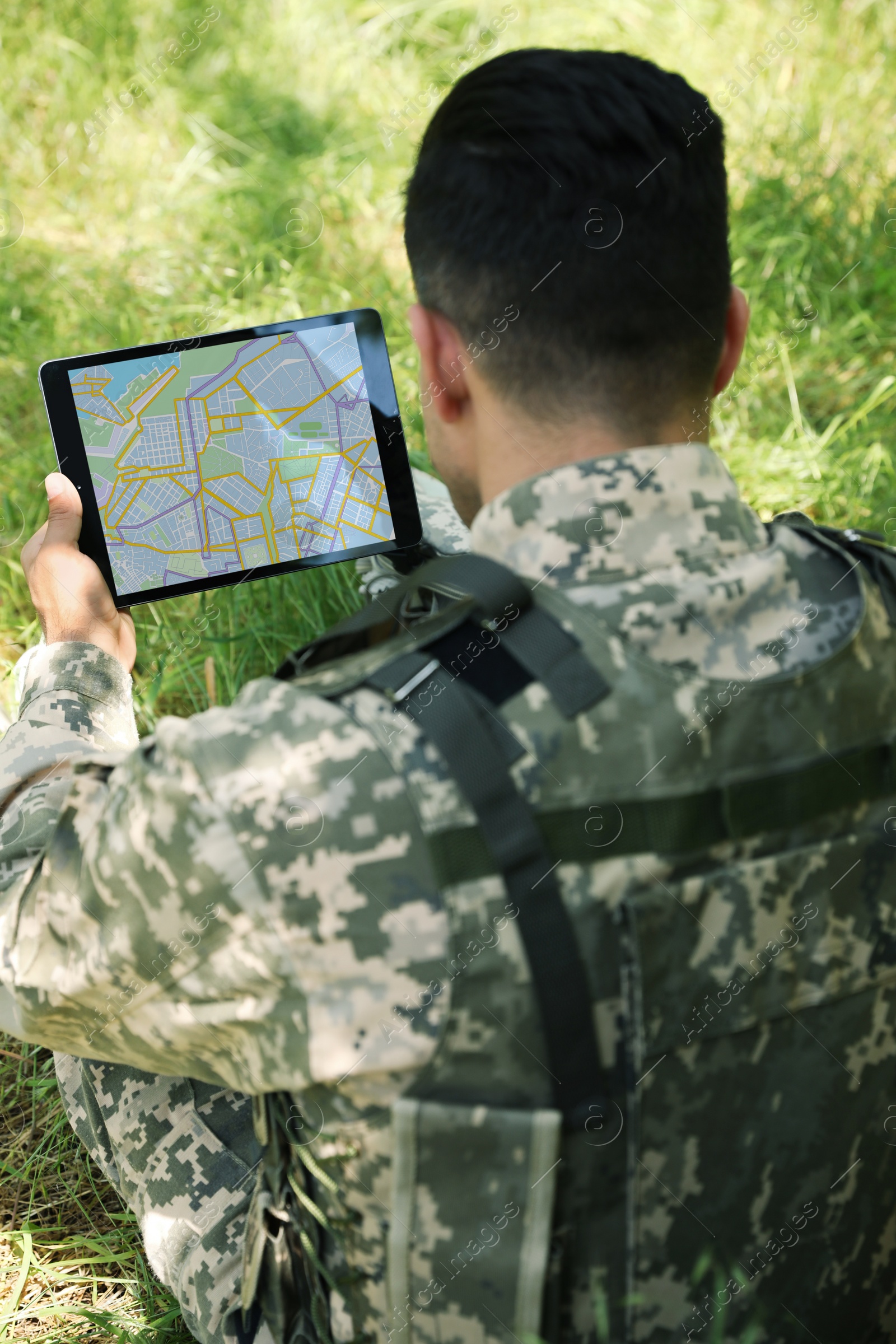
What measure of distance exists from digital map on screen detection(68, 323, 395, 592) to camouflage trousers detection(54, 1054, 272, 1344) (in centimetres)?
90

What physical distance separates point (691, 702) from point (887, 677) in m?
0.30

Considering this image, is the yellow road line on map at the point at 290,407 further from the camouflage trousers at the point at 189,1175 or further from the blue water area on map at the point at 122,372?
the camouflage trousers at the point at 189,1175

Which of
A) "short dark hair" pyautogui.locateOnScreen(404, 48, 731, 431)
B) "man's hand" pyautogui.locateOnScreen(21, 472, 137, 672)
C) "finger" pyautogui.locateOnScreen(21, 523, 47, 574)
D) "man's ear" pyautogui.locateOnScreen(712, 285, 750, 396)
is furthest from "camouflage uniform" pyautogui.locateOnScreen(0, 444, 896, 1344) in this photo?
"finger" pyautogui.locateOnScreen(21, 523, 47, 574)

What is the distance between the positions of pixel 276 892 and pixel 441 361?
736 mm

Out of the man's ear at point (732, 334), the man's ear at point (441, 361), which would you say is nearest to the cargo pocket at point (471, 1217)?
the man's ear at point (441, 361)

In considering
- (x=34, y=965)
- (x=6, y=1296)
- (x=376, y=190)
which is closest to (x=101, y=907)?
(x=34, y=965)

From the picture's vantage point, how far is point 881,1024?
1.36 meters

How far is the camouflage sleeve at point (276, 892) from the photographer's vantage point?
1.14 metres

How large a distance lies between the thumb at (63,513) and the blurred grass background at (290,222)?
820 millimetres

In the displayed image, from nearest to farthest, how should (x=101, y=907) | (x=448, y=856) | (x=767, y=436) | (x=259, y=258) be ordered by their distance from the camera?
(x=448, y=856) < (x=101, y=907) < (x=767, y=436) < (x=259, y=258)

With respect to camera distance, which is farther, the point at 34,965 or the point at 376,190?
the point at 376,190

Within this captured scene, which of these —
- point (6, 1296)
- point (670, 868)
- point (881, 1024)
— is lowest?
point (6, 1296)

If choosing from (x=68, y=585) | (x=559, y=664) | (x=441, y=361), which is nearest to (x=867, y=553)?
(x=559, y=664)

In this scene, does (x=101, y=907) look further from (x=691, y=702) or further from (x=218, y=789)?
(x=691, y=702)
